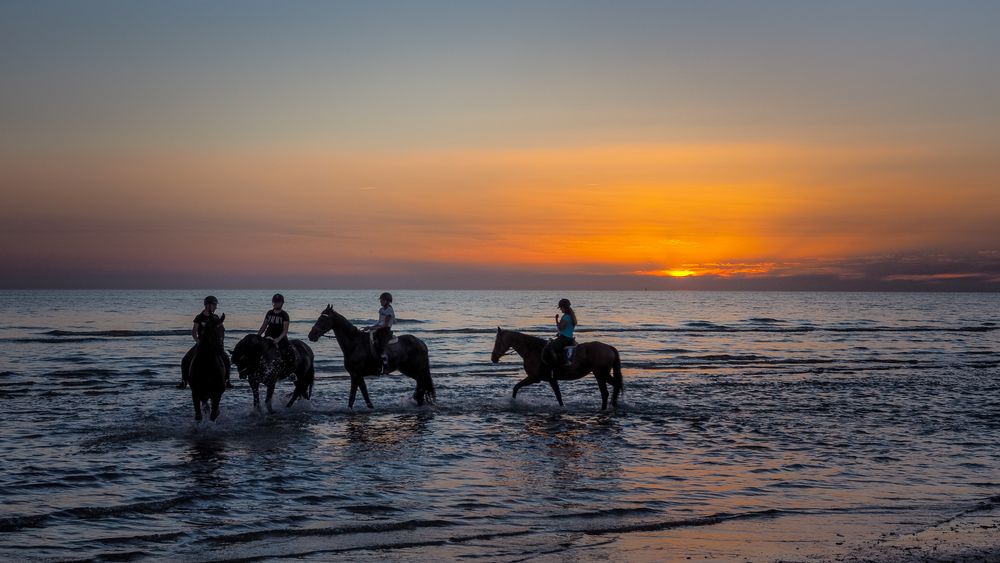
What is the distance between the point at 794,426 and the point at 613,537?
9.13 meters

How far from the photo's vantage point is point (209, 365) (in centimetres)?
1465

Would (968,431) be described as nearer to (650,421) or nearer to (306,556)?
(650,421)

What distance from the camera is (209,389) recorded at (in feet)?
48.8

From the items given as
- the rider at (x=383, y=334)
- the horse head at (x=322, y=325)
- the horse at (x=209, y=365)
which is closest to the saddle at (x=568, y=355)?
the rider at (x=383, y=334)

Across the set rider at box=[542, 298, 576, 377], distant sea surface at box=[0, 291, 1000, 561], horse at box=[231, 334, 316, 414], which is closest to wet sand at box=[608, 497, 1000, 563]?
distant sea surface at box=[0, 291, 1000, 561]

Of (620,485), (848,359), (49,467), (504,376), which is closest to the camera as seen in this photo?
(620,485)

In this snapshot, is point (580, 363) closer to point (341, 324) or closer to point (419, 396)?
point (419, 396)

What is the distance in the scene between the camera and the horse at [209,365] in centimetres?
1452

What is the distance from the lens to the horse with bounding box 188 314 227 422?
14523 millimetres

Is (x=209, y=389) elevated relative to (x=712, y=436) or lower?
elevated

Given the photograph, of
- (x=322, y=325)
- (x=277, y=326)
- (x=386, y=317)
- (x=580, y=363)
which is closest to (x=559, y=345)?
(x=580, y=363)

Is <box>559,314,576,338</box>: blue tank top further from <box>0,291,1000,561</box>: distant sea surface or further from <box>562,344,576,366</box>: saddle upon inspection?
<box>0,291,1000,561</box>: distant sea surface

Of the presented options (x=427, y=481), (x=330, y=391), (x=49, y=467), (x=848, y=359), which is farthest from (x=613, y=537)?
(x=848, y=359)

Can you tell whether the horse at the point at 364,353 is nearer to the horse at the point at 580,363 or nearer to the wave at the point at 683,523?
the horse at the point at 580,363
